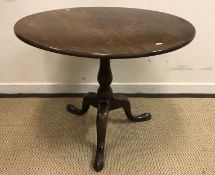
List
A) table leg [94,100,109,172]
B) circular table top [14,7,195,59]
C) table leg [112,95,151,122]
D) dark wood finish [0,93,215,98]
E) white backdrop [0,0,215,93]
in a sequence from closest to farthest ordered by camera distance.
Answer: circular table top [14,7,195,59] → table leg [94,100,109,172] → table leg [112,95,151,122] → white backdrop [0,0,215,93] → dark wood finish [0,93,215,98]

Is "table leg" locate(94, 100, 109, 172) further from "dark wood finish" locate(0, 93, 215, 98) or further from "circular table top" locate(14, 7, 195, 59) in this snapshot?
"dark wood finish" locate(0, 93, 215, 98)

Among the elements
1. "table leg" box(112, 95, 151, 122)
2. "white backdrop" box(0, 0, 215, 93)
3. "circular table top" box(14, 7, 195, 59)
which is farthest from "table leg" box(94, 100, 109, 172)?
"white backdrop" box(0, 0, 215, 93)

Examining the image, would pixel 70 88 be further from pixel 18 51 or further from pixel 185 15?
pixel 185 15

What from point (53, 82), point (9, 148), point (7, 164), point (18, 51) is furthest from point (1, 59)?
point (7, 164)

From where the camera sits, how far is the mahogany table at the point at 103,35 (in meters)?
0.92

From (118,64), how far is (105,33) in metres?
0.76

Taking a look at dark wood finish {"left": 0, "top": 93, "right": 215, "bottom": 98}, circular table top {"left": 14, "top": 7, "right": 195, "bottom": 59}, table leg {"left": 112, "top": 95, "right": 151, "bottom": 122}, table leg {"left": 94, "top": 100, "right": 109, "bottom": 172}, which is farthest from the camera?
dark wood finish {"left": 0, "top": 93, "right": 215, "bottom": 98}

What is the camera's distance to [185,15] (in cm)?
167

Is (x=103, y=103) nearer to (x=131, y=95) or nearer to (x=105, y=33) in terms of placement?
(x=105, y=33)

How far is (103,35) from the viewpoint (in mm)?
1041

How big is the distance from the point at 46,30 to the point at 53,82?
2.71ft

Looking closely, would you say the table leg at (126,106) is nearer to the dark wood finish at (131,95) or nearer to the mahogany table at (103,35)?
the mahogany table at (103,35)

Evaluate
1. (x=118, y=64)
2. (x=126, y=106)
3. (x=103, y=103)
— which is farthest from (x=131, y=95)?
(x=103, y=103)

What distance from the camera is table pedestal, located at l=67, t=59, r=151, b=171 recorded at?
51.5 inches
